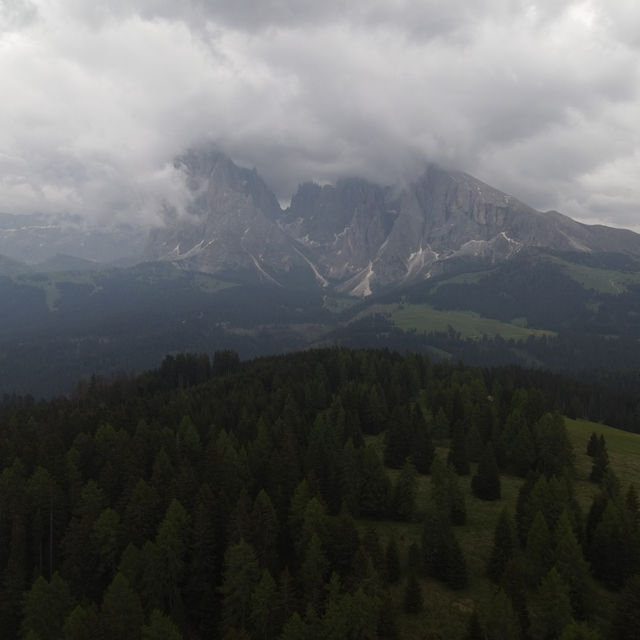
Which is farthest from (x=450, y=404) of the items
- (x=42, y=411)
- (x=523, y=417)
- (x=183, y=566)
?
(x=42, y=411)

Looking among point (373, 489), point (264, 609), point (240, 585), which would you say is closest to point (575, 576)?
point (373, 489)

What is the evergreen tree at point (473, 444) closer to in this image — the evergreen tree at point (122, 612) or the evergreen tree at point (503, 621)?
the evergreen tree at point (503, 621)

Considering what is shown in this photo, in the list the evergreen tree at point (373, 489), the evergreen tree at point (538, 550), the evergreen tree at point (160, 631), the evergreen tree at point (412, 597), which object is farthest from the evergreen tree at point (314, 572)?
the evergreen tree at point (538, 550)

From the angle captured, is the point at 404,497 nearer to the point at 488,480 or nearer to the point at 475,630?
the point at 488,480

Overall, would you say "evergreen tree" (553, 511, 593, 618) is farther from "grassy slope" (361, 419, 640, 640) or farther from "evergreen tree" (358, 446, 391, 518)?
"evergreen tree" (358, 446, 391, 518)

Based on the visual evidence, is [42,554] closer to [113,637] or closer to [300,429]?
[113,637]

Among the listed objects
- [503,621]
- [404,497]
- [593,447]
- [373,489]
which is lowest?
→ [593,447]
